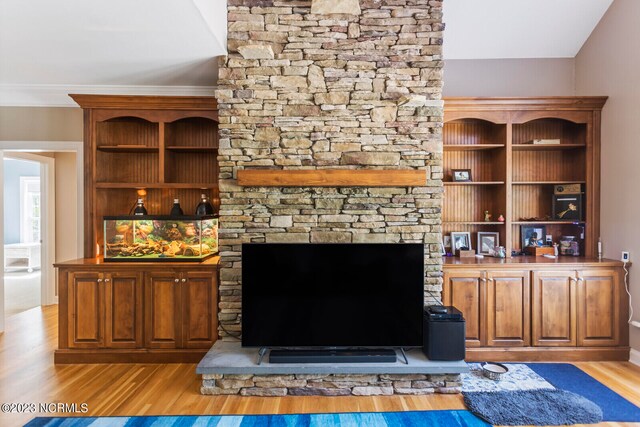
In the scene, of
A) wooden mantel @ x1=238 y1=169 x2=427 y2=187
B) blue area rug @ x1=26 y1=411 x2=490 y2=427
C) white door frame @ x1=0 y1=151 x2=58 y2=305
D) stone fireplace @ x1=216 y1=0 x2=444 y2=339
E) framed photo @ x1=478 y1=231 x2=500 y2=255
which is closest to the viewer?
blue area rug @ x1=26 y1=411 x2=490 y2=427

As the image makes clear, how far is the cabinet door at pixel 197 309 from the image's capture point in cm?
312

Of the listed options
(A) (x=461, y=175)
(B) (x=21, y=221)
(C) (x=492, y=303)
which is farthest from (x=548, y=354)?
(B) (x=21, y=221)

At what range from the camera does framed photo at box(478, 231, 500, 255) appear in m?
3.64

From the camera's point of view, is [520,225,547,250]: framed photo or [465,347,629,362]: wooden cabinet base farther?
[520,225,547,250]: framed photo

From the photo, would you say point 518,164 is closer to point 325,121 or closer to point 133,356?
point 325,121

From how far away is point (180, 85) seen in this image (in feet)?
12.3

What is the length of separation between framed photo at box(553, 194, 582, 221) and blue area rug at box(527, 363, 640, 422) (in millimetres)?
1418

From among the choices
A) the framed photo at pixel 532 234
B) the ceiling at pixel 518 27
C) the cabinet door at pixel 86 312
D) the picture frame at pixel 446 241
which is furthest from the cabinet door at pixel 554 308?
the cabinet door at pixel 86 312

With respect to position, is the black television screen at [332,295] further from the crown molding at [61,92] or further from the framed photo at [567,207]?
the crown molding at [61,92]

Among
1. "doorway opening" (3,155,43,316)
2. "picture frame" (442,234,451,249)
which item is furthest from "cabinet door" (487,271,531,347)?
"doorway opening" (3,155,43,316)

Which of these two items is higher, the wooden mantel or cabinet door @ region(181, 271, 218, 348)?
the wooden mantel

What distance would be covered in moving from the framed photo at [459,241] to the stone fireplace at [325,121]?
846 mm

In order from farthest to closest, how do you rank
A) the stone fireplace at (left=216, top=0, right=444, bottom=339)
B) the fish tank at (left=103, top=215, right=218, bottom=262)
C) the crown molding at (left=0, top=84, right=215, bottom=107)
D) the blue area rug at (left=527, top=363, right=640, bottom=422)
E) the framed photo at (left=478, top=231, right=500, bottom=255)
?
the crown molding at (left=0, top=84, right=215, bottom=107) < the framed photo at (left=478, top=231, right=500, bottom=255) < the fish tank at (left=103, top=215, right=218, bottom=262) < the stone fireplace at (left=216, top=0, right=444, bottom=339) < the blue area rug at (left=527, top=363, right=640, bottom=422)

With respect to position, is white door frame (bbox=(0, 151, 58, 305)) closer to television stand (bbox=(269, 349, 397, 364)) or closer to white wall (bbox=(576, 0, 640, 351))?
television stand (bbox=(269, 349, 397, 364))
